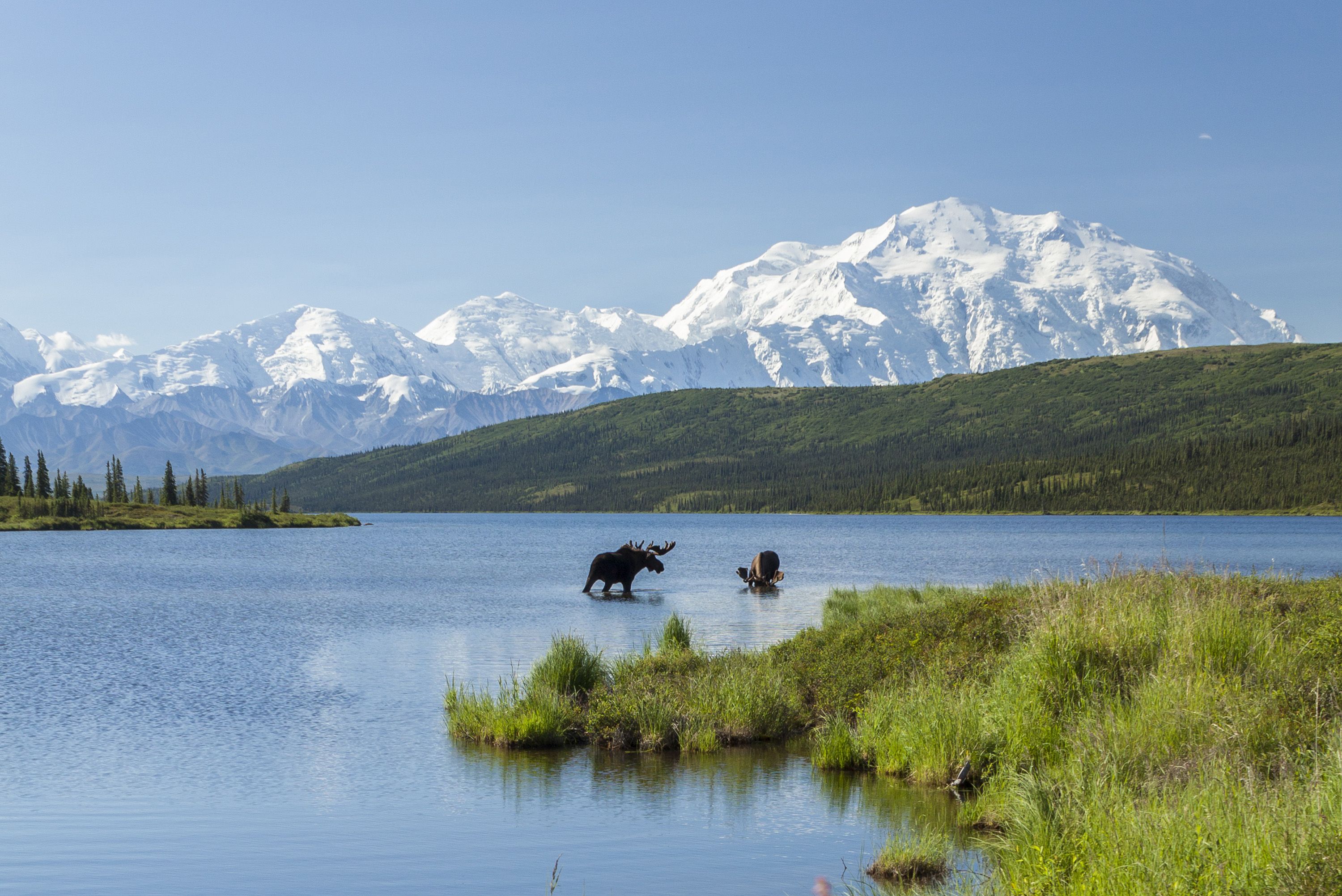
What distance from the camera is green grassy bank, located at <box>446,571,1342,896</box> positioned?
9164 mm

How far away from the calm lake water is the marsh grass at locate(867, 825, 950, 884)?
0.45 metres

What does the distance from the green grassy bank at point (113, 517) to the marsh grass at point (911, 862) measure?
5867 inches

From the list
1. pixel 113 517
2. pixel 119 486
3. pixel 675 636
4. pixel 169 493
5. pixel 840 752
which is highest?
pixel 119 486

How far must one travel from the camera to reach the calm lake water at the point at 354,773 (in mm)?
12984

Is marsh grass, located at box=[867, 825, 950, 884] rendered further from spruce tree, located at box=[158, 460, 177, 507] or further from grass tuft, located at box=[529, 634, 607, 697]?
spruce tree, located at box=[158, 460, 177, 507]

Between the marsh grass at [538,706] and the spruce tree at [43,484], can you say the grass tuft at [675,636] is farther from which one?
the spruce tree at [43,484]

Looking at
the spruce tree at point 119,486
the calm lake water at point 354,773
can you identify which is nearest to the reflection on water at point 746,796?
the calm lake water at point 354,773

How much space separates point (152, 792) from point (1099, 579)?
1606 cm

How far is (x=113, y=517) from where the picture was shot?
150 meters

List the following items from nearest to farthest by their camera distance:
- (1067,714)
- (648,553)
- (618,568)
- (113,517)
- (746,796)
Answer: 1. (1067,714)
2. (746,796)
3. (618,568)
4. (648,553)
5. (113,517)

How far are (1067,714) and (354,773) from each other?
422 inches

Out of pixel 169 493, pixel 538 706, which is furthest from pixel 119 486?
pixel 538 706

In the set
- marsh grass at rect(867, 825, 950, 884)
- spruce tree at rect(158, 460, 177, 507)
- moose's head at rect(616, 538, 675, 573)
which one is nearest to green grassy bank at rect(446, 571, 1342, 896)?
marsh grass at rect(867, 825, 950, 884)

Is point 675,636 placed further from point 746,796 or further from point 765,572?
point 765,572
